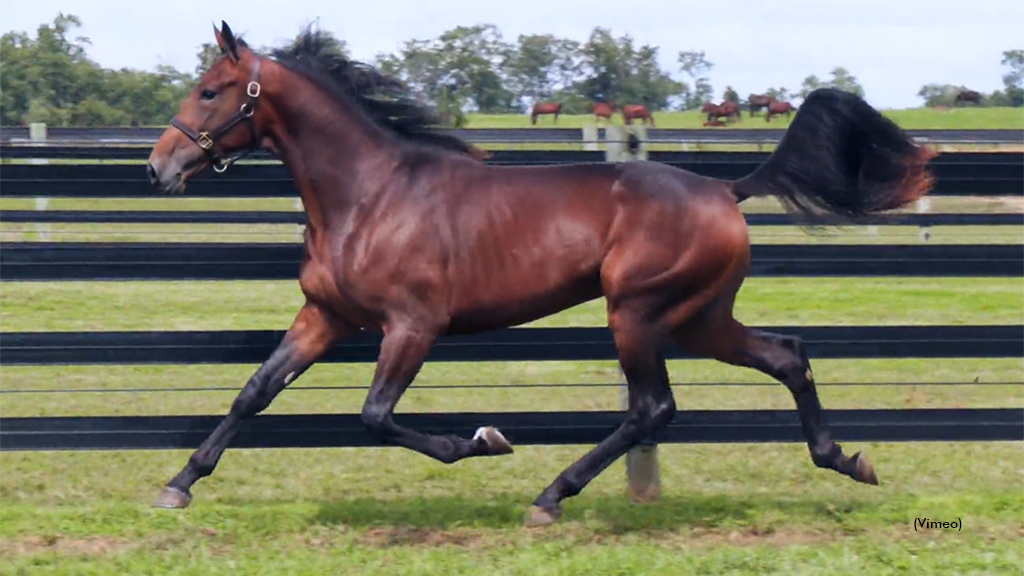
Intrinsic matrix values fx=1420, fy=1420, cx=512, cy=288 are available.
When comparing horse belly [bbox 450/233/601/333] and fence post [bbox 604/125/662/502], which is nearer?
horse belly [bbox 450/233/601/333]

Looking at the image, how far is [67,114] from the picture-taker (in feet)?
29.6

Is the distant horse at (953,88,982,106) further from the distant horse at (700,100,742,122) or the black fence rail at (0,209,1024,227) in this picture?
the black fence rail at (0,209,1024,227)

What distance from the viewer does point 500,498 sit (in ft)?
20.4

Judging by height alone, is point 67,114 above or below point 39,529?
above

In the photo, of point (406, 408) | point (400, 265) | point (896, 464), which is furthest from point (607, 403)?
point (400, 265)

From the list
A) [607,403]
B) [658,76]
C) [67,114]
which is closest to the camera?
[607,403]

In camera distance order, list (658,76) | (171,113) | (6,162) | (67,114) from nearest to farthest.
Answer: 1. (6,162)
2. (171,113)
3. (67,114)
4. (658,76)

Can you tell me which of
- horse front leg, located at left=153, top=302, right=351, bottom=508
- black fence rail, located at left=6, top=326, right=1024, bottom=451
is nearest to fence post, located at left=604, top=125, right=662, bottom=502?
black fence rail, located at left=6, top=326, right=1024, bottom=451

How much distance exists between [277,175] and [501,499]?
1.79 m

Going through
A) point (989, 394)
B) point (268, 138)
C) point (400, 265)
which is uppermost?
point (268, 138)

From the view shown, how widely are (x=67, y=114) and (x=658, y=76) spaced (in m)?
7.53

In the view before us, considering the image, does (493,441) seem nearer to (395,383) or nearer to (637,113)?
(395,383)

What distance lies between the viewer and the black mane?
5895mm

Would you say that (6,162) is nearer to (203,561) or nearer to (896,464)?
(203,561)
